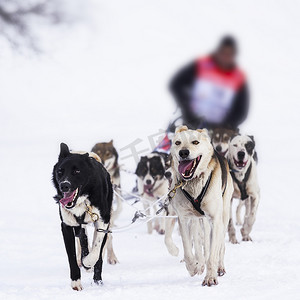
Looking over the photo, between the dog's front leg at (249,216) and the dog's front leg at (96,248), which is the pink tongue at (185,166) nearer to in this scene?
the dog's front leg at (96,248)

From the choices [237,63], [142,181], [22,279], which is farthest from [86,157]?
[142,181]

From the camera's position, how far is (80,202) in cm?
286

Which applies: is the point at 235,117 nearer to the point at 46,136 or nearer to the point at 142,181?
the point at 142,181

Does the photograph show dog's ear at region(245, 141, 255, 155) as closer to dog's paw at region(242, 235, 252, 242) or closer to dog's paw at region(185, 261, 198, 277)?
dog's paw at region(242, 235, 252, 242)

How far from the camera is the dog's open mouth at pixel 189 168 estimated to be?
9.31ft

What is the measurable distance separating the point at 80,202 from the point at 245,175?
75.4 inches

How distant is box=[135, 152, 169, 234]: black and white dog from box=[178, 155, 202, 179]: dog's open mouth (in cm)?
245

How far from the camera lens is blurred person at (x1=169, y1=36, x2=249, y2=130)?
15.2 ft

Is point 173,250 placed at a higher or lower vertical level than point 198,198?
lower

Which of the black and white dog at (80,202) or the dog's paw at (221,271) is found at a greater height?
the black and white dog at (80,202)

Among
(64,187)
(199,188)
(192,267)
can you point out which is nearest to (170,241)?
(192,267)

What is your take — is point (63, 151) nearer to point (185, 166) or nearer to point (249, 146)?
point (185, 166)

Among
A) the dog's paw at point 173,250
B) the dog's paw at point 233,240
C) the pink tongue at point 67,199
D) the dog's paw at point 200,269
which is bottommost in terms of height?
the dog's paw at point 233,240

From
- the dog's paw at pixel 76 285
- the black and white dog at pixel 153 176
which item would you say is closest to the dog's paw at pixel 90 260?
the dog's paw at pixel 76 285
